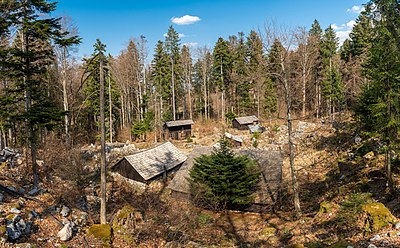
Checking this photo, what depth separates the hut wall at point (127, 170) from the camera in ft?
72.2

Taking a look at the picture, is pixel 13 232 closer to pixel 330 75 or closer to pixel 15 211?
pixel 15 211

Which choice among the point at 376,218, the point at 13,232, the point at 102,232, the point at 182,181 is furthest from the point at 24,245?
the point at 182,181

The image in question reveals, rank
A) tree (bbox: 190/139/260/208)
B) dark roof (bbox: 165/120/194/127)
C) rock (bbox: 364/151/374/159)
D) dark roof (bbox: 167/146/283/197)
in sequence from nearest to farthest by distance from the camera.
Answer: tree (bbox: 190/139/260/208)
dark roof (bbox: 167/146/283/197)
rock (bbox: 364/151/374/159)
dark roof (bbox: 165/120/194/127)

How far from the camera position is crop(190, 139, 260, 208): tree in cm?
1712

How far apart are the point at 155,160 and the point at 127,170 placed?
2.73 meters

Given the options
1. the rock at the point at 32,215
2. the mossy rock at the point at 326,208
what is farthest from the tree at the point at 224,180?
the rock at the point at 32,215

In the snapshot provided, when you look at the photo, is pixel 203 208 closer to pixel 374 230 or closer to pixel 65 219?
pixel 65 219

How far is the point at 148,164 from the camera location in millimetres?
23375

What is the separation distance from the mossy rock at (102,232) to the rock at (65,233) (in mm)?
719

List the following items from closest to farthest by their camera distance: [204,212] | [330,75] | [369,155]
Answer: [204,212], [369,155], [330,75]

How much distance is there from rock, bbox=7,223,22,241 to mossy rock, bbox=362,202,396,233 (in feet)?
41.1

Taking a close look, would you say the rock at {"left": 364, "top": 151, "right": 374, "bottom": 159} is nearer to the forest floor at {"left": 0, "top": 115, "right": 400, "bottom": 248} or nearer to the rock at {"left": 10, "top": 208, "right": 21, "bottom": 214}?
the forest floor at {"left": 0, "top": 115, "right": 400, "bottom": 248}

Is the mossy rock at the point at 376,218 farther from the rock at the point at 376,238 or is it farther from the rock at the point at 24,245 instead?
the rock at the point at 24,245

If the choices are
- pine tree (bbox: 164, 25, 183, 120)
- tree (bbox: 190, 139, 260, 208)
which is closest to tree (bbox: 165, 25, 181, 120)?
pine tree (bbox: 164, 25, 183, 120)
